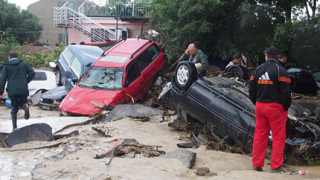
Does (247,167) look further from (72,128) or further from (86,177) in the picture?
(72,128)

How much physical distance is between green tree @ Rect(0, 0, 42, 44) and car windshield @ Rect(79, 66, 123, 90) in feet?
102

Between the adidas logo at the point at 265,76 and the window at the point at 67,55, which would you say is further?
the window at the point at 67,55

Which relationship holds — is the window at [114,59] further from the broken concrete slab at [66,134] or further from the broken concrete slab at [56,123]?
the broken concrete slab at [66,134]

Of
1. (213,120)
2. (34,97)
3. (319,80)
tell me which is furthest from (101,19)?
(213,120)

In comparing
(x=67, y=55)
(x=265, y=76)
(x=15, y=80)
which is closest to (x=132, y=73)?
(x=67, y=55)

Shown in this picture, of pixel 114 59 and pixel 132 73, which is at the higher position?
pixel 114 59

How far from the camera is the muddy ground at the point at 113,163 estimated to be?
446 cm

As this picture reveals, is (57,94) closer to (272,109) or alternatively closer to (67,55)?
(67,55)

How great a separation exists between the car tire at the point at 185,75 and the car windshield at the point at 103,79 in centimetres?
398

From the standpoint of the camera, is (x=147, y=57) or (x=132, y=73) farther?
(x=147, y=57)

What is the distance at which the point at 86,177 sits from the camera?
4352 mm

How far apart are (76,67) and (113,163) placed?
29.0 ft

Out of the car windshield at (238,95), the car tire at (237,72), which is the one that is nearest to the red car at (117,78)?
the car tire at (237,72)

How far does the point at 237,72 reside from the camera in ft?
25.0
